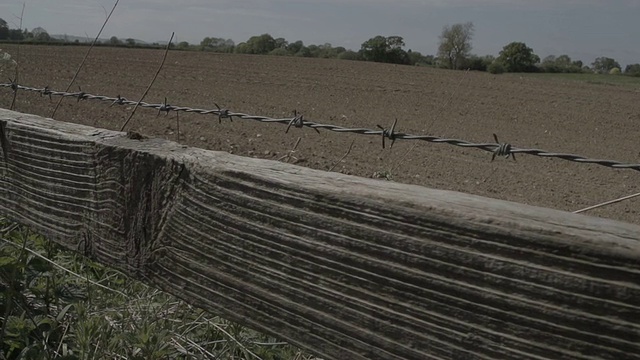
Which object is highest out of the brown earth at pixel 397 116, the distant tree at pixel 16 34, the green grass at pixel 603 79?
the green grass at pixel 603 79

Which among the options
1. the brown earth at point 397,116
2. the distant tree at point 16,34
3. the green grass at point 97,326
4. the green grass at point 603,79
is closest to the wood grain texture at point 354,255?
the green grass at point 97,326

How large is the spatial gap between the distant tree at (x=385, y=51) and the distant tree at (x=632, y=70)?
1675 centimetres

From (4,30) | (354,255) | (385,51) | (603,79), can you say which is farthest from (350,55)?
(354,255)

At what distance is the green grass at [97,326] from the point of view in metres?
1.85

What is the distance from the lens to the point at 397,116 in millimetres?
20156

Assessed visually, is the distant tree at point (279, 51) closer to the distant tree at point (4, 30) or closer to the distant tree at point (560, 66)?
the distant tree at point (560, 66)

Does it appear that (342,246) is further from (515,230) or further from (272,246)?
(515,230)

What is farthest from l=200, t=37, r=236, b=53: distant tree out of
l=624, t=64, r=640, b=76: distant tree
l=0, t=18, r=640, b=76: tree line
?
l=624, t=64, r=640, b=76: distant tree

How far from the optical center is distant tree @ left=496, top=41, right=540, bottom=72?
52491mm

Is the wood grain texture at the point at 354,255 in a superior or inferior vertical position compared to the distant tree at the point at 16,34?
inferior

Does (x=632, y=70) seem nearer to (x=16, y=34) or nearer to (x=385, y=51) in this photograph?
(x=385, y=51)

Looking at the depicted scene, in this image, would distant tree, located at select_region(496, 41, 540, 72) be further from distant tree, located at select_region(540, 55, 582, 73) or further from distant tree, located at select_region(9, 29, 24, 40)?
distant tree, located at select_region(9, 29, 24, 40)

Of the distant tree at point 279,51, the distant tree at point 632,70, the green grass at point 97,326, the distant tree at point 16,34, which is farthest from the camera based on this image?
the distant tree at point 279,51

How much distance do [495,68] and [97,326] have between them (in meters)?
49.1
